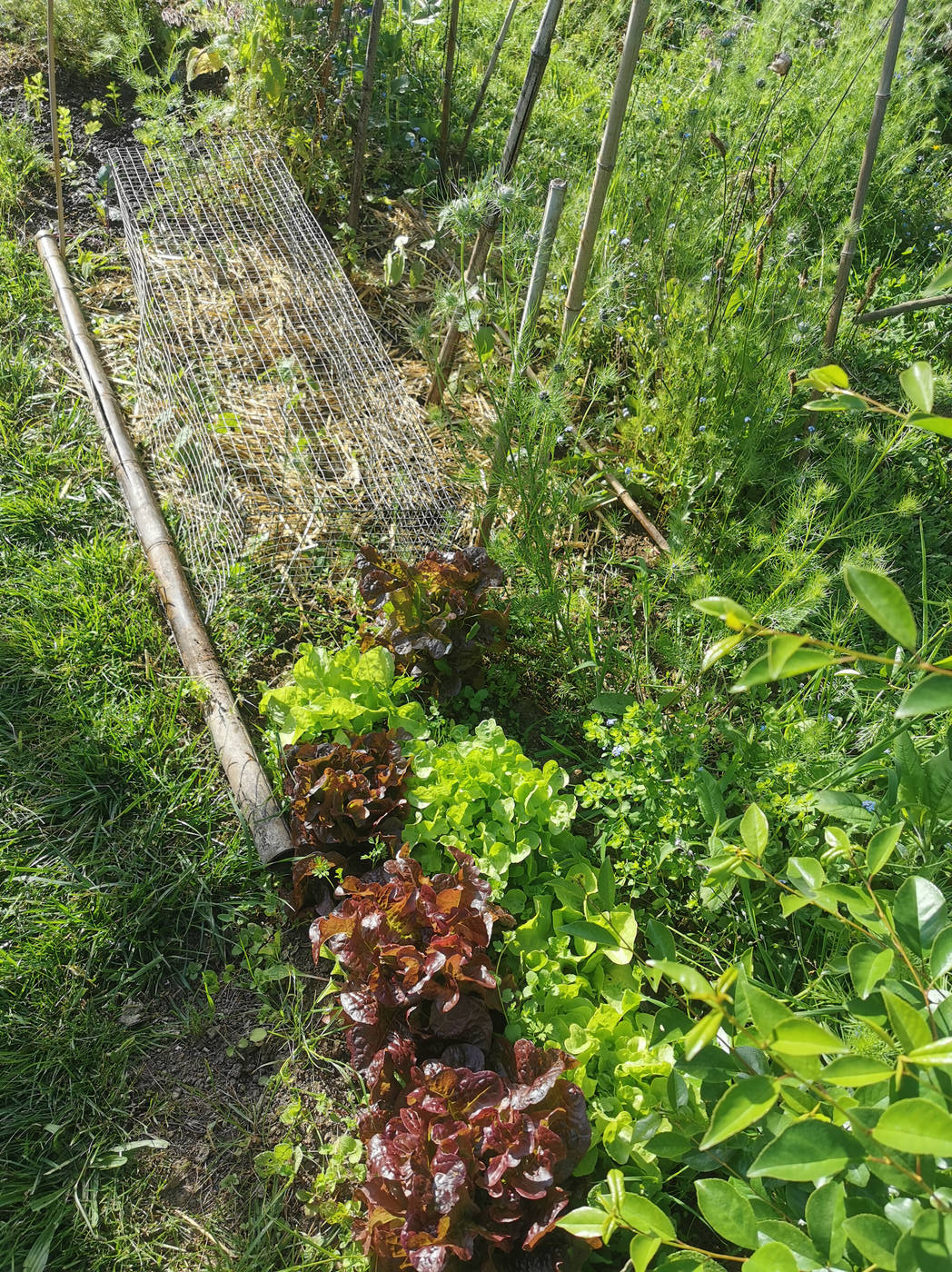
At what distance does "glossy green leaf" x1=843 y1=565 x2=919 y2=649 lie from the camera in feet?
2.43

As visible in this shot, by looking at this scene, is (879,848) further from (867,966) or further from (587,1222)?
(587,1222)

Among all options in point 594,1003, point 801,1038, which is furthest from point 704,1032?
point 594,1003

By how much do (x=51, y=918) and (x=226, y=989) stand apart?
44 centimetres

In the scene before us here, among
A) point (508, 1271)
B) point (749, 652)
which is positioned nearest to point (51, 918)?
point (508, 1271)

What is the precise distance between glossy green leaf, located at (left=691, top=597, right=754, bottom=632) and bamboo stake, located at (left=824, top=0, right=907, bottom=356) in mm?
2068

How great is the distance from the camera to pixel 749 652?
2510 millimetres

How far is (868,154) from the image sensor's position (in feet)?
7.79

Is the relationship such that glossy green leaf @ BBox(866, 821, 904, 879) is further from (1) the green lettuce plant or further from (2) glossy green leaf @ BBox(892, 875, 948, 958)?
(1) the green lettuce plant

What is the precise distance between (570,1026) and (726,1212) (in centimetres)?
80

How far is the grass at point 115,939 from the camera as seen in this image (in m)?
1.75

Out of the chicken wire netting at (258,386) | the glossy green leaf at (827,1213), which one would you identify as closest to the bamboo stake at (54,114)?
the chicken wire netting at (258,386)

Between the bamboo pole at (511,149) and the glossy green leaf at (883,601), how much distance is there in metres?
1.92

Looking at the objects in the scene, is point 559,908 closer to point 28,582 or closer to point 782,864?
point 782,864

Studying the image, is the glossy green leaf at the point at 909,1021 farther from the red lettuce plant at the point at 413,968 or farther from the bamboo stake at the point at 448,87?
the bamboo stake at the point at 448,87
